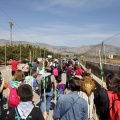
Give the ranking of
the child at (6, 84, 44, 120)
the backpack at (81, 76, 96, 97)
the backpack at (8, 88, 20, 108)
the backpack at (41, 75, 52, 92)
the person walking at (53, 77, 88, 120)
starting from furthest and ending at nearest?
the backpack at (41, 75, 52, 92) → the backpack at (81, 76, 96, 97) → the backpack at (8, 88, 20, 108) → the person walking at (53, 77, 88, 120) → the child at (6, 84, 44, 120)

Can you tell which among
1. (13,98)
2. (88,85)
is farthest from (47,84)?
(13,98)

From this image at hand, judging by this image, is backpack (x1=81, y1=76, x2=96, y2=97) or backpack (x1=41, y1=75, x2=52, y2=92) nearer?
backpack (x1=81, y1=76, x2=96, y2=97)

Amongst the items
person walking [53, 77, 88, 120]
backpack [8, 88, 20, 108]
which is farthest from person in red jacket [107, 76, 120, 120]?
backpack [8, 88, 20, 108]

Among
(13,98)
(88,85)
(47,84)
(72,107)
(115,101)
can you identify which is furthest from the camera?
(47,84)

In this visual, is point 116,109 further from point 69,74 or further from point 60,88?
point 69,74

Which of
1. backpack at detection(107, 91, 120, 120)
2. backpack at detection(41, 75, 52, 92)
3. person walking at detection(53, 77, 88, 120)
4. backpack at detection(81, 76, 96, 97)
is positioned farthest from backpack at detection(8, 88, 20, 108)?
backpack at detection(107, 91, 120, 120)

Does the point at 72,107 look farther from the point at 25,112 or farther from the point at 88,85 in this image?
the point at 88,85

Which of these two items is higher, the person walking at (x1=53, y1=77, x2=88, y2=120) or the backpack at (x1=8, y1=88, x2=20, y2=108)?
the person walking at (x1=53, y1=77, x2=88, y2=120)

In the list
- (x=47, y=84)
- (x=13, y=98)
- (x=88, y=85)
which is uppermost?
(x=88, y=85)

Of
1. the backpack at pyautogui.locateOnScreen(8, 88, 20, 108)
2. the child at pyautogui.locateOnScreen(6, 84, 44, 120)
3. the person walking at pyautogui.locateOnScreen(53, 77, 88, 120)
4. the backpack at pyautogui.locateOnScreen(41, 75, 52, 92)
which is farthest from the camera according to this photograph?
the backpack at pyautogui.locateOnScreen(41, 75, 52, 92)

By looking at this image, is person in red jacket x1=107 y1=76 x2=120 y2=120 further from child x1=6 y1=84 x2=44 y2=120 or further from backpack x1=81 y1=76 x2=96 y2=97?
backpack x1=81 y1=76 x2=96 y2=97

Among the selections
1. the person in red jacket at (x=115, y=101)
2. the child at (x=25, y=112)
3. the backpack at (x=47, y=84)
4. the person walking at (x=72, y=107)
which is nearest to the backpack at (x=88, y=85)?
the backpack at (x=47, y=84)

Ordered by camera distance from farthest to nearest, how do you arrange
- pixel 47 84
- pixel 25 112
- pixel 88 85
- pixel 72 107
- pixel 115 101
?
1. pixel 47 84
2. pixel 88 85
3. pixel 72 107
4. pixel 115 101
5. pixel 25 112

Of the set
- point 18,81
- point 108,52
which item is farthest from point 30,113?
point 108,52
